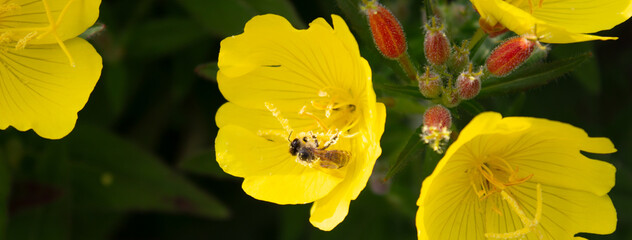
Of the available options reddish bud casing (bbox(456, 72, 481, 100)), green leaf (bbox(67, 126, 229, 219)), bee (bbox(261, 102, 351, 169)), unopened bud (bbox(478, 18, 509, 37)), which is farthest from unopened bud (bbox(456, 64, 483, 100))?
green leaf (bbox(67, 126, 229, 219))

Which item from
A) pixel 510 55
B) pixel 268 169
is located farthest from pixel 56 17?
pixel 510 55

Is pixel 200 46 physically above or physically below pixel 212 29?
below

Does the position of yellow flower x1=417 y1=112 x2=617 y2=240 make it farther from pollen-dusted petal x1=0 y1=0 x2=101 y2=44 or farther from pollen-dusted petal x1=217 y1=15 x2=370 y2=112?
pollen-dusted petal x1=0 y1=0 x2=101 y2=44

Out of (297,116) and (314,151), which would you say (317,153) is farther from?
(297,116)

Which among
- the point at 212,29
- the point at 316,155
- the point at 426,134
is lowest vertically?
the point at 212,29

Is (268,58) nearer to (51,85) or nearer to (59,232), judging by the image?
(51,85)

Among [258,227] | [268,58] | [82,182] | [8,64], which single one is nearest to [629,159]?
[258,227]

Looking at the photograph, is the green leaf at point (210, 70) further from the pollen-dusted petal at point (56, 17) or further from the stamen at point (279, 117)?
the pollen-dusted petal at point (56, 17)

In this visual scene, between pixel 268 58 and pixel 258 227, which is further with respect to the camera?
pixel 258 227
